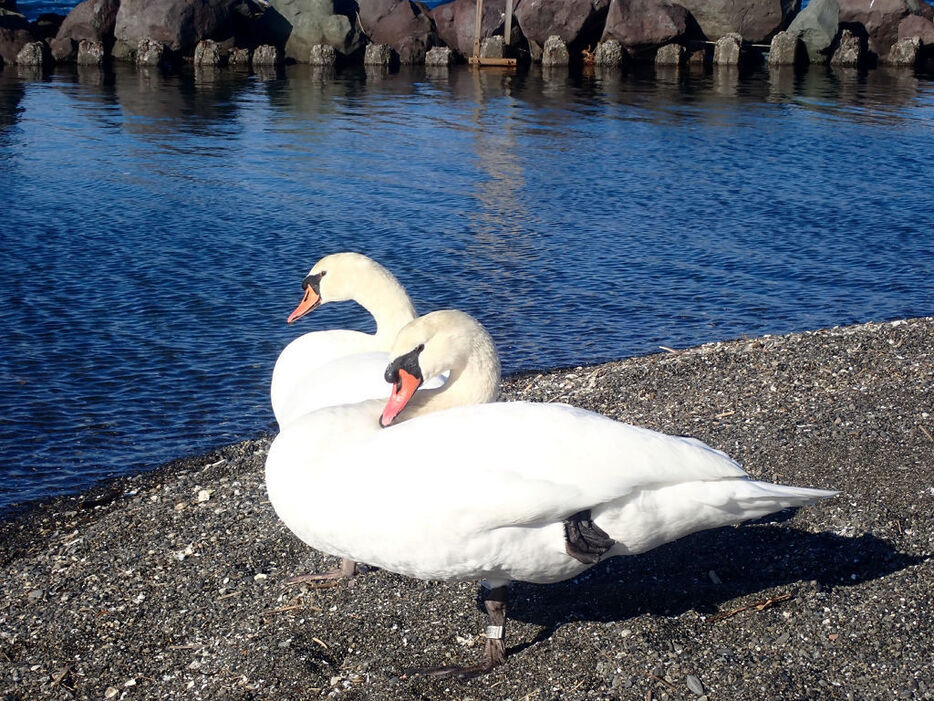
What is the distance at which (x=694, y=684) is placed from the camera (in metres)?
4.09

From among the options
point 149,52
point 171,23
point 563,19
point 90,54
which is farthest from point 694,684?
point 563,19

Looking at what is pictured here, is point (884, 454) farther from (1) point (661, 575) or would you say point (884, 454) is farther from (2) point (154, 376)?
(2) point (154, 376)

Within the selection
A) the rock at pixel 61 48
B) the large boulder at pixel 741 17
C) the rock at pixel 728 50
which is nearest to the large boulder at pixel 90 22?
the rock at pixel 61 48

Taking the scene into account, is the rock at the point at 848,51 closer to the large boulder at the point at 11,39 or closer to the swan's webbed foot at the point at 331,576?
the large boulder at the point at 11,39

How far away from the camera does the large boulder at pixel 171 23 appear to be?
2867cm

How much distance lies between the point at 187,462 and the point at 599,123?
16.1m

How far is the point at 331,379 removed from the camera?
5730mm

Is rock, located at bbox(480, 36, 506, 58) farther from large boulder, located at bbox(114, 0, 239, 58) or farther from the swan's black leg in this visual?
the swan's black leg

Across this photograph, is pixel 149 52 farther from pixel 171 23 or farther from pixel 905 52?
pixel 905 52

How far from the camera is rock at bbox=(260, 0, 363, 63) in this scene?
30.4m

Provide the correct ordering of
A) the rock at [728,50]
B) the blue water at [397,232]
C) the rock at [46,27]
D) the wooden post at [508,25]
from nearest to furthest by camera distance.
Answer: the blue water at [397,232] < the rock at [46,27] < the wooden post at [508,25] < the rock at [728,50]

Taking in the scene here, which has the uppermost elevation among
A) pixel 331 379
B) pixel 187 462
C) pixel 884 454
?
pixel 331 379

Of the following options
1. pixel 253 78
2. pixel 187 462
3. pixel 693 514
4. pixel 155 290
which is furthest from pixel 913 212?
pixel 253 78

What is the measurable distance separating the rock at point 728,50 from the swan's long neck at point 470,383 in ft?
94.1
